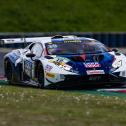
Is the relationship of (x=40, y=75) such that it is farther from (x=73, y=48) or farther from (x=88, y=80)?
(x=88, y=80)

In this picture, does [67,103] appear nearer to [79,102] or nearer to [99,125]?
[79,102]

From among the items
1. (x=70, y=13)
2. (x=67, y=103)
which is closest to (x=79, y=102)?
(x=67, y=103)

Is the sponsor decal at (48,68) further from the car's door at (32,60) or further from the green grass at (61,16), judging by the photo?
the green grass at (61,16)

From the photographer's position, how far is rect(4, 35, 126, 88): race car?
46.5 feet

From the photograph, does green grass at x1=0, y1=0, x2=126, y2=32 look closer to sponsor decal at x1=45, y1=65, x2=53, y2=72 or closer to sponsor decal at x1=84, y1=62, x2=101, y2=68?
sponsor decal at x1=45, y1=65, x2=53, y2=72

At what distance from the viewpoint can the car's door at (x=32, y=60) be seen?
15.3m

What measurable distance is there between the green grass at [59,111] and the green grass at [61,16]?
837 inches

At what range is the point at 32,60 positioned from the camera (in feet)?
50.3

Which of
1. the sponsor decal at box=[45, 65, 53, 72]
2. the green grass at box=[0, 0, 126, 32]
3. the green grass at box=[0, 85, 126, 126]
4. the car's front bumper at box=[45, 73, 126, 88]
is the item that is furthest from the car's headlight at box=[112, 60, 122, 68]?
the green grass at box=[0, 0, 126, 32]

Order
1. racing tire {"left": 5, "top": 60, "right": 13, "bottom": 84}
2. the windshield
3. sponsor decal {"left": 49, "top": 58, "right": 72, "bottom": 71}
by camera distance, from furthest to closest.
→ racing tire {"left": 5, "top": 60, "right": 13, "bottom": 84} < the windshield < sponsor decal {"left": 49, "top": 58, "right": 72, "bottom": 71}

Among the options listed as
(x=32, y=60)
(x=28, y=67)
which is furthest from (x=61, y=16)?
(x=32, y=60)

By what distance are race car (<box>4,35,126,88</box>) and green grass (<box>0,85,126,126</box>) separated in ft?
9.33

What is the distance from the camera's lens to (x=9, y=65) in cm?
1717

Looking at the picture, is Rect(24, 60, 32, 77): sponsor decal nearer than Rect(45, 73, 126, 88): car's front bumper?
No
